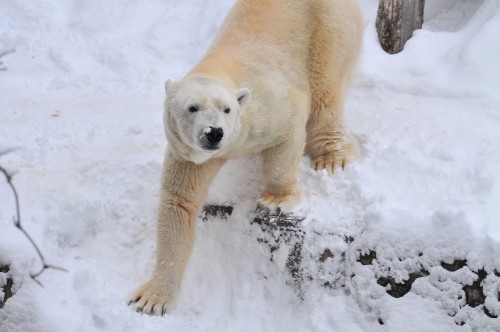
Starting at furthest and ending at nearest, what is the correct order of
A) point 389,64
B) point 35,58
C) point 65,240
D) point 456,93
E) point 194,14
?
point 194,14 < point 35,58 < point 389,64 < point 456,93 < point 65,240

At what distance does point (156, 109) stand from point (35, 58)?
5.04ft

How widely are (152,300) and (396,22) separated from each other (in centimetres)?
350

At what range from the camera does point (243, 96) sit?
3.92 m

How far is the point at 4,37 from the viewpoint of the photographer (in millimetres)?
6430

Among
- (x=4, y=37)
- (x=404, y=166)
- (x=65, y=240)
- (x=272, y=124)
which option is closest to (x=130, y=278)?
(x=65, y=240)

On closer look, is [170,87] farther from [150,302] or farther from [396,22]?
[396,22]

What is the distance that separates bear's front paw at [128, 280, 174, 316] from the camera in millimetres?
4016

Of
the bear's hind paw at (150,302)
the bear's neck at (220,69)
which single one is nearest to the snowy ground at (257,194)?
the bear's hind paw at (150,302)

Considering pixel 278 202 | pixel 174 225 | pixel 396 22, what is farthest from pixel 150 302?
pixel 396 22

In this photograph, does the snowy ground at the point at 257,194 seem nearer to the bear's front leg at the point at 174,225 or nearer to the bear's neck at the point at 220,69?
the bear's front leg at the point at 174,225

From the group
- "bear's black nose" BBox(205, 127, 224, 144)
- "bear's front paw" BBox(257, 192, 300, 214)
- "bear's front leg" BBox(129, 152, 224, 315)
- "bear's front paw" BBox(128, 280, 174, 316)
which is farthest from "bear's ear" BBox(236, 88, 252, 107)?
"bear's front paw" BBox(128, 280, 174, 316)

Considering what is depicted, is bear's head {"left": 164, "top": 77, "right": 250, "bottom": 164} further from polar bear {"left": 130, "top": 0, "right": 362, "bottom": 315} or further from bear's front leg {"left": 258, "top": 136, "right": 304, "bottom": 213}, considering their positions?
bear's front leg {"left": 258, "top": 136, "right": 304, "bottom": 213}

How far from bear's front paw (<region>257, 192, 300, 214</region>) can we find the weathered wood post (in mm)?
2319

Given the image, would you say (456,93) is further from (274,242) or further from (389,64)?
(274,242)
